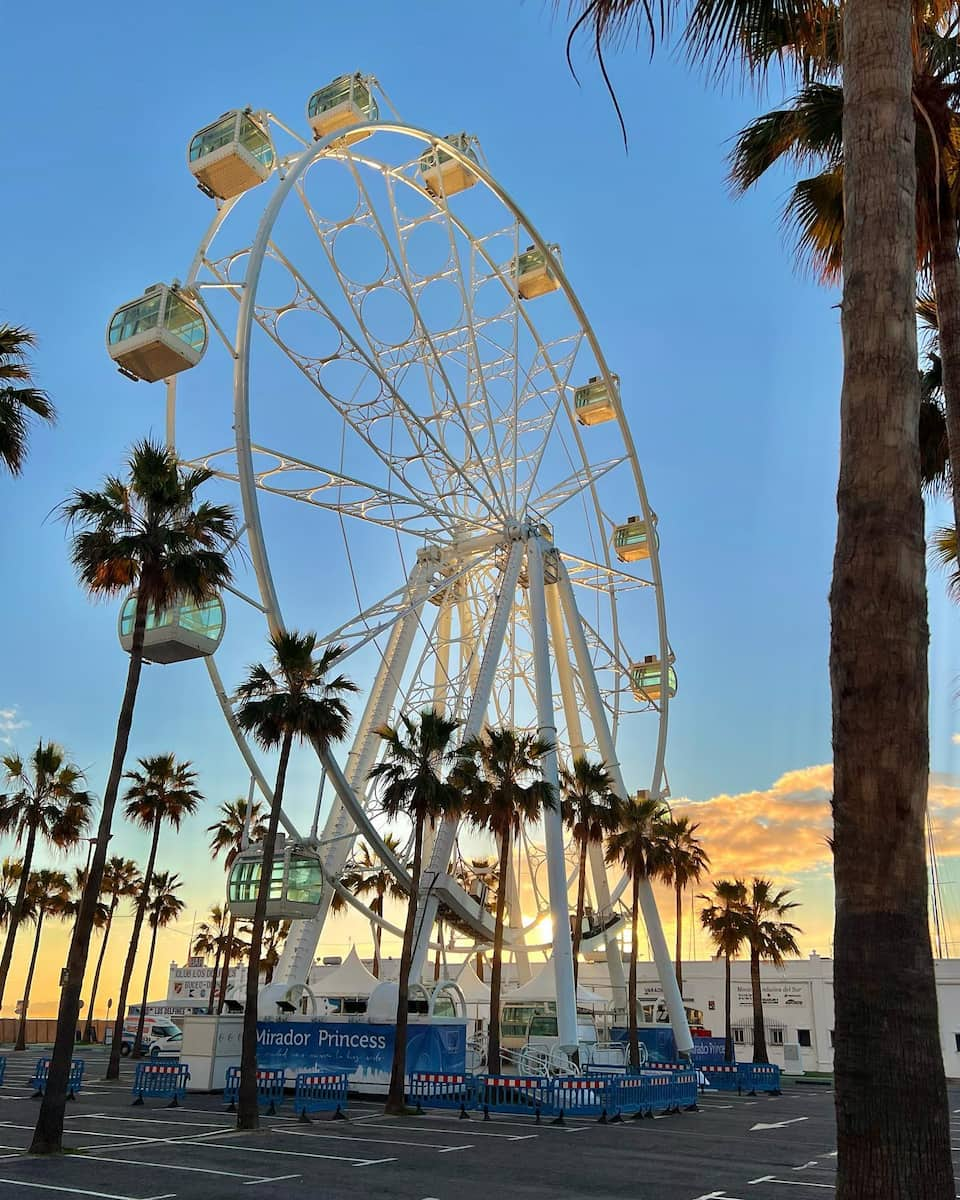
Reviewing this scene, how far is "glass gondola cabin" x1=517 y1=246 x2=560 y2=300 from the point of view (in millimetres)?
40500

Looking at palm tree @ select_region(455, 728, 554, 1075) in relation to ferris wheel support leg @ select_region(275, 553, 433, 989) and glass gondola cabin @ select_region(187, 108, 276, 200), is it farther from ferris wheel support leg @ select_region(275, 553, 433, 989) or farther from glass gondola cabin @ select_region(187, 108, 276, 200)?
glass gondola cabin @ select_region(187, 108, 276, 200)

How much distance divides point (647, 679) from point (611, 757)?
6.37 m

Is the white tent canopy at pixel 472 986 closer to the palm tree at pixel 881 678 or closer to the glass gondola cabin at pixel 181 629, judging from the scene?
the glass gondola cabin at pixel 181 629

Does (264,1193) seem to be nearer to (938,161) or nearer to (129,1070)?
(938,161)

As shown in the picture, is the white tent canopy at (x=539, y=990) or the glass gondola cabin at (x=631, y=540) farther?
the glass gondola cabin at (x=631, y=540)

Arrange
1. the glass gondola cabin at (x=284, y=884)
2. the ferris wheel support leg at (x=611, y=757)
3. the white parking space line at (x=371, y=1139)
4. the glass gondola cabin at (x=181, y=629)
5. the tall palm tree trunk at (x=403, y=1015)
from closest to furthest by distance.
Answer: the white parking space line at (x=371, y=1139)
the glass gondola cabin at (x=181, y=629)
the tall palm tree trunk at (x=403, y=1015)
the glass gondola cabin at (x=284, y=884)
the ferris wheel support leg at (x=611, y=757)

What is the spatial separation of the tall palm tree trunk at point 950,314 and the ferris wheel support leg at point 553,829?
2348cm

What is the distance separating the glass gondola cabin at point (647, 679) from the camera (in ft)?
150

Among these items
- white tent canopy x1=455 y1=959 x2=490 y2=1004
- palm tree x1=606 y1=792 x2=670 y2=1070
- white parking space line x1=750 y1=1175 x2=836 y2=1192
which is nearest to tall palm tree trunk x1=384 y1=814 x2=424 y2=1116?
white parking space line x1=750 y1=1175 x2=836 y2=1192

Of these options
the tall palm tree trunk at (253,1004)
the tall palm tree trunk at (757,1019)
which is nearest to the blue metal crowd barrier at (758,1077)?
the tall palm tree trunk at (757,1019)

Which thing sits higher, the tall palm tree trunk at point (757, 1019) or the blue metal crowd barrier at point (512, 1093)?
the tall palm tree trunk at point (757, 1019)

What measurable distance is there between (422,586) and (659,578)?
11.3 metres

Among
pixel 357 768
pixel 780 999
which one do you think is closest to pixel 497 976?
pixel 357 768

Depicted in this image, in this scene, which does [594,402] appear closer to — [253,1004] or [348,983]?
[348,983]
